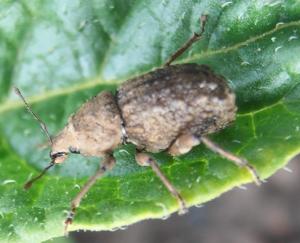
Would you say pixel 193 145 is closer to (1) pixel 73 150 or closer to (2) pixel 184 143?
(2) pixel 184 143

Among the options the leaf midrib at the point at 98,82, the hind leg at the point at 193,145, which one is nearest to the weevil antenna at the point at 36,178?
the leaf midrib at the point at 98,82

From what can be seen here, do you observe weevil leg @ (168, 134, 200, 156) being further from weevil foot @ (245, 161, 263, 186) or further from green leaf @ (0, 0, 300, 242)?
weevil foot @ (245, 161, 263, 186)

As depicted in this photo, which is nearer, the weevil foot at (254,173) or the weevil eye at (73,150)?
the weevil foot at (254,173)

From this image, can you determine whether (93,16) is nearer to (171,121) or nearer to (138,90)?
(138,90)

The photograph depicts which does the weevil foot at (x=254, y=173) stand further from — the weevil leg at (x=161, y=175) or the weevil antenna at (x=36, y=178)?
the weevil antenna at (x=36, y=178)

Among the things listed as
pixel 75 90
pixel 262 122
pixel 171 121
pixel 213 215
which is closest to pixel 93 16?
pixel 75 90

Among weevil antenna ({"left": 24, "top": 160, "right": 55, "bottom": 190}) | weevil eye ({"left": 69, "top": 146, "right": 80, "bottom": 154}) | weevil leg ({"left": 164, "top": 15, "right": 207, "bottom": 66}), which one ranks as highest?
weevil leg ({"left": 164, "top": 15, "right": 207, "bottom": 66})

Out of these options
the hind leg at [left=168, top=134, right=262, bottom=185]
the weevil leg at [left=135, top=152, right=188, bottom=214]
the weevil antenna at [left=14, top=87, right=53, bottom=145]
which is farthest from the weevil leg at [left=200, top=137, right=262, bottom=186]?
the weevil antenna at [left=14, top=87, right=53, bottom=145]
